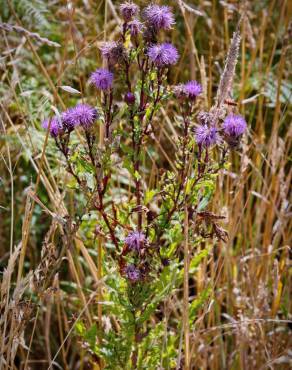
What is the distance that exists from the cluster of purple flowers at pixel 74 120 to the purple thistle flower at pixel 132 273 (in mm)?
242

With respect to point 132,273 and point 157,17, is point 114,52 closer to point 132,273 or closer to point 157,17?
point 157,17

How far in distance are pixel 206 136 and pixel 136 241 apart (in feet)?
0.68

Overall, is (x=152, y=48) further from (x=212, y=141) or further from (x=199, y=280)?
(x=199, y=280)

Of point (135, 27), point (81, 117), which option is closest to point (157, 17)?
point (135, 27)

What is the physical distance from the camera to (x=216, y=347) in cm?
131

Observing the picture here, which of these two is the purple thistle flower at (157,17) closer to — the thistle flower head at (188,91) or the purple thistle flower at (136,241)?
the thistle flower head at (188,91)

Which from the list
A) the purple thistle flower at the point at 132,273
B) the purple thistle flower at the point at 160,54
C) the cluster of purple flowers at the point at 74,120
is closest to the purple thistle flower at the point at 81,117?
the cluster of purple flowers at the point at 74,120

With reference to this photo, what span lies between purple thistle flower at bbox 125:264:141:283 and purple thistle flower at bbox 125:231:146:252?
3 centimetres

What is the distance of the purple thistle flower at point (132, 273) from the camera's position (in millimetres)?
990

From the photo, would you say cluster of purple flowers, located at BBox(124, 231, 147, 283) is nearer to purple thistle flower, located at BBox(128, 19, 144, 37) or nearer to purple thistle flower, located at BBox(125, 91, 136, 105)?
purple thistle flower, located at BBox(125, 91, 136, 105)

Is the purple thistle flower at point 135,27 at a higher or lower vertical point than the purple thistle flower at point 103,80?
higher

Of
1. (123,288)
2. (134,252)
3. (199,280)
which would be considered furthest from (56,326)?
(134,252)

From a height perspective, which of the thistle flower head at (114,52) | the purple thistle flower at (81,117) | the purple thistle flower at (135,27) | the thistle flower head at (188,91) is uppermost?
the purple thistle flower at (135,27)

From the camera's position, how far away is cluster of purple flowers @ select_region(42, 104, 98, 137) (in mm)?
938
